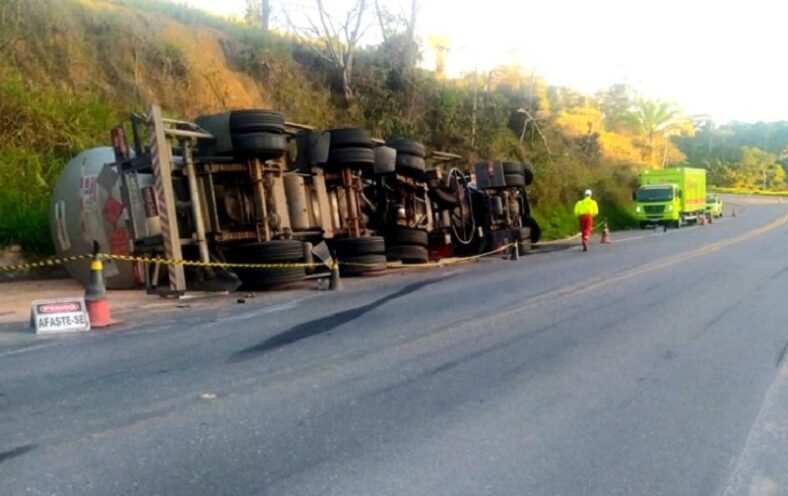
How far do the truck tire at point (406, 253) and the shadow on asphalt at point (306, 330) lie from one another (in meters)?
4.05

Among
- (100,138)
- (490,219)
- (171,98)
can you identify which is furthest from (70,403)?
(171,98)

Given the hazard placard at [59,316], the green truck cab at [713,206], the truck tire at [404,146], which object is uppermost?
the truck tire at [404,146]

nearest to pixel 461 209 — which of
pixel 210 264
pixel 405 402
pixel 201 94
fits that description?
pixel 210 264

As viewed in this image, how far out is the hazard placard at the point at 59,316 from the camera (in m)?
7.60

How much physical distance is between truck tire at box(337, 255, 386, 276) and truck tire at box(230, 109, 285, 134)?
281 centimetres

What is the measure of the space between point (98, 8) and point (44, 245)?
961 cm

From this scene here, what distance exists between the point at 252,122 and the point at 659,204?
28310 millimetres

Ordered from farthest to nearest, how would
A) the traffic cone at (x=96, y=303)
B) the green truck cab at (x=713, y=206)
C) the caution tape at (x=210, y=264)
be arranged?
the green truck cab at (x=713, y=206)
the caution tape at (x=210, y=264)
the traffic cone at (x=96, y=303)

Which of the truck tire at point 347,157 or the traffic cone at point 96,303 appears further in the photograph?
the truck tire at point 347,157

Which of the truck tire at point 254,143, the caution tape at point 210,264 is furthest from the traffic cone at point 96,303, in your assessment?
the truck tire at point 254,143

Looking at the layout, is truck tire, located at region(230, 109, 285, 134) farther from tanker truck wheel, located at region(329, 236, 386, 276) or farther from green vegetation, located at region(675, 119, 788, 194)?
green vegetation, located at region(675, 119, 788, 194)

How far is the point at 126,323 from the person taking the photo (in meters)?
8.29

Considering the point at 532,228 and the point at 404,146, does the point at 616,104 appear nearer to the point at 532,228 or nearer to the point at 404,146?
the point at 532,228

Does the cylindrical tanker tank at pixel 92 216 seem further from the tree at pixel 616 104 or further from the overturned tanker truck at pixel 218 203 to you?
the tree at pixel 616 104
